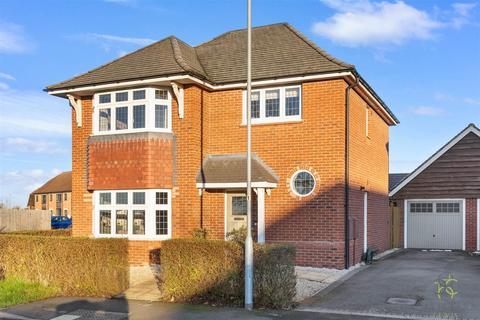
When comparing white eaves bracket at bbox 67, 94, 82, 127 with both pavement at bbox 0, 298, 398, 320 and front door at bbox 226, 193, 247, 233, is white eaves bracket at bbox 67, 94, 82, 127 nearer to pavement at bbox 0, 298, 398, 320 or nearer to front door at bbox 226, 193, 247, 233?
front door at bbox 226, 193, 247, 233

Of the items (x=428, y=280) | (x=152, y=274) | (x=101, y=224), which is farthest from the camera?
(x=101, y=224)

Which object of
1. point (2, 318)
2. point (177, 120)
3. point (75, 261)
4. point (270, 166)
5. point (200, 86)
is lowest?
point (2, 318)

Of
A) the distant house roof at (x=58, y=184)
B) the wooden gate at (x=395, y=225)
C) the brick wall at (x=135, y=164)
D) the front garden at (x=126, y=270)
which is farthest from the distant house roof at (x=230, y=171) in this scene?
the distant house roof at (x=58, y=184)

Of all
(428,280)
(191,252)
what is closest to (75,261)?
(191,252)

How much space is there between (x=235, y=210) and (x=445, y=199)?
11717 millimetres

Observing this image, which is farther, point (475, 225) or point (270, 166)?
point (475, 225)

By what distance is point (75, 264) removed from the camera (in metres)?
A: 12.5

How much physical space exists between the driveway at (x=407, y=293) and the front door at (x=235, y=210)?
156 inches

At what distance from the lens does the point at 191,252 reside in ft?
36.6

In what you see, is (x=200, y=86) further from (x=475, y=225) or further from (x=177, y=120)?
(x=475, y=225)

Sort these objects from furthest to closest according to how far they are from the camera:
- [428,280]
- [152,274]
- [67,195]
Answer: [67,195] → [152,274] → [428,280]

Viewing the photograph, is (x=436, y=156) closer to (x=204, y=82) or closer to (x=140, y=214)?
(x=204, y=82)

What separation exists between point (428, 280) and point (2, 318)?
1014cm

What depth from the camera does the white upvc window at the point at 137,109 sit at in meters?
15.8
